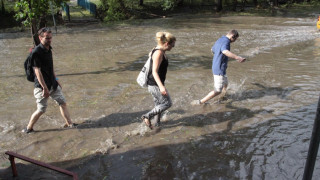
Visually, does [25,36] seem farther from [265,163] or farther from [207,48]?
[265,163]

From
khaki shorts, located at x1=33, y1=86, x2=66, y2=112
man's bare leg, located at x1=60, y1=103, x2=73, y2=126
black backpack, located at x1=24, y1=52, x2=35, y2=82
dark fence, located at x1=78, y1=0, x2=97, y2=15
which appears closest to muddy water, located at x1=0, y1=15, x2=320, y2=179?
man's bare leg, located at x1=60, y1=103, x2=73, y2=126

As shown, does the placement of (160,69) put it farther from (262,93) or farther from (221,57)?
(262,93)

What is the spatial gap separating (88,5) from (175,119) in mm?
20757

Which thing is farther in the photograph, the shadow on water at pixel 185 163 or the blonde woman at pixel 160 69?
the blonde woman at pixel 160 69

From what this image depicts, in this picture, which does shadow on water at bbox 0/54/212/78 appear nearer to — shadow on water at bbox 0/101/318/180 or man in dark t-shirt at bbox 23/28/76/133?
man in dark t-shirt at bbox 23/28/76/133

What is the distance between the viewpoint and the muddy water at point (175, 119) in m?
4.28

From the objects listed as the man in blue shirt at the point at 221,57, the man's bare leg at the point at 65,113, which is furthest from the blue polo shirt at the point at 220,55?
the man's bare leg at the point at 65,113

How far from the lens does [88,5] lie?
23.9m

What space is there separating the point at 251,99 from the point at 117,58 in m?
5.85

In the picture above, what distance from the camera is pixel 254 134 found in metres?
5.18

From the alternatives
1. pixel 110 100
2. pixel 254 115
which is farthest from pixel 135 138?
pixel 254 115

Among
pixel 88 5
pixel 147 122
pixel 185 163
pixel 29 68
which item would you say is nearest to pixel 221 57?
pixel 147 122

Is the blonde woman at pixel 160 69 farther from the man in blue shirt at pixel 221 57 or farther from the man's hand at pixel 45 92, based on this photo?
the man's hand at pixel 45 92

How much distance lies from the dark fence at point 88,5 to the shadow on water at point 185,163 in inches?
771
